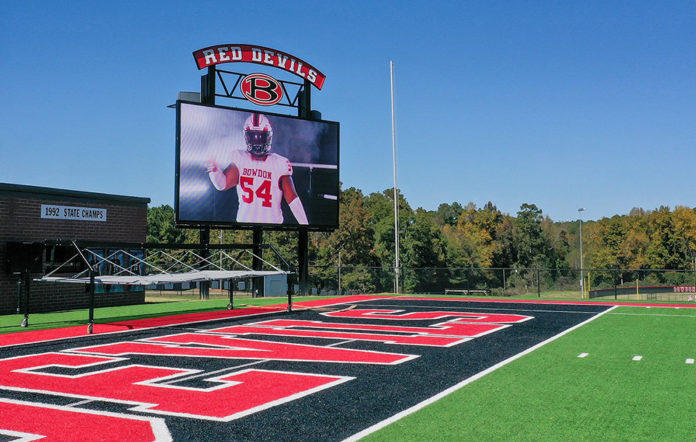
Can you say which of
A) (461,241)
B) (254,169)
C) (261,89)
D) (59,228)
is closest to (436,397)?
(254,169)

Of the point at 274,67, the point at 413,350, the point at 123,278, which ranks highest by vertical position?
the point at 274,67

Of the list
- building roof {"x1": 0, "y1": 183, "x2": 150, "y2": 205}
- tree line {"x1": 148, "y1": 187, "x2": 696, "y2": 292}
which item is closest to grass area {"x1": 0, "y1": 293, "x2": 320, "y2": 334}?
building roof {"x1": 0, "y1": 183, "x2": 150, "y2": 205}

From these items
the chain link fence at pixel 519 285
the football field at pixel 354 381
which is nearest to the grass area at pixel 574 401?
the football field at pixel 354 381

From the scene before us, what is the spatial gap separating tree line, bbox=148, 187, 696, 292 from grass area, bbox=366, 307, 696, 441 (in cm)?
3357

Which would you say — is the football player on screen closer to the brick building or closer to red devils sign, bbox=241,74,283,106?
red devils sign, bbox=241,74,283,106

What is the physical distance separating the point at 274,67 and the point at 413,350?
18.4 metres

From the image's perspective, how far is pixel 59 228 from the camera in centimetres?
2356

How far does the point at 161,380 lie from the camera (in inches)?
396

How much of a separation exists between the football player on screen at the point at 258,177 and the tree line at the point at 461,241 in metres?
20.4

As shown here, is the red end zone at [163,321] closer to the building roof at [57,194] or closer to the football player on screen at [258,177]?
the football player on screen at [258,177]

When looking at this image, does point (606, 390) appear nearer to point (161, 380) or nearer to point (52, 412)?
point (161, 380)

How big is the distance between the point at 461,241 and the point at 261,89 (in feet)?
204

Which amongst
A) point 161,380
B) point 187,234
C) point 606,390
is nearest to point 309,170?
point 161,380

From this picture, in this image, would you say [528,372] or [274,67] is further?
[274,67]
